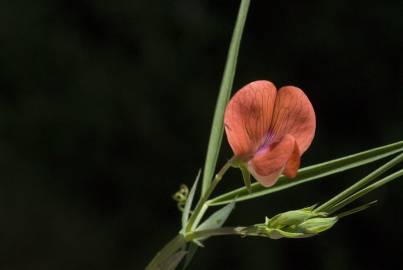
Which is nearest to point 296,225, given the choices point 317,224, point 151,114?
point 317,224

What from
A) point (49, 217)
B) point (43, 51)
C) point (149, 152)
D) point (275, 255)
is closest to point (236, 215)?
point (275, 255)

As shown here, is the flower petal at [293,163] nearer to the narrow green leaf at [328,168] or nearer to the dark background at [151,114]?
the narrow green leaf at [328,168]

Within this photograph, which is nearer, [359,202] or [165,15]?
[359,202]

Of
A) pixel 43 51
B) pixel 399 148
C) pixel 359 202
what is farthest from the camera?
pixel 43 51

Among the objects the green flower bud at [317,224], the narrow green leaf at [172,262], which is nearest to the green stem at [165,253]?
the narrow green leaf at [172,262]

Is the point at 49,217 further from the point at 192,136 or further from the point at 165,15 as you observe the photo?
the point at 165,15

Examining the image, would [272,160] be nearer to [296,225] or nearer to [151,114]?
[296,225]

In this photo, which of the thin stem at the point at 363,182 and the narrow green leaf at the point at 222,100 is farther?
the narrow green leaf at the point at 222,100

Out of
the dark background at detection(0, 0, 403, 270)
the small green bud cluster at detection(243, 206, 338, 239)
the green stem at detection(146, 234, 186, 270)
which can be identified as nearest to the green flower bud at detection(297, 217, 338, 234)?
the small green bud cluster at detection(243, 206, 338, 239)
